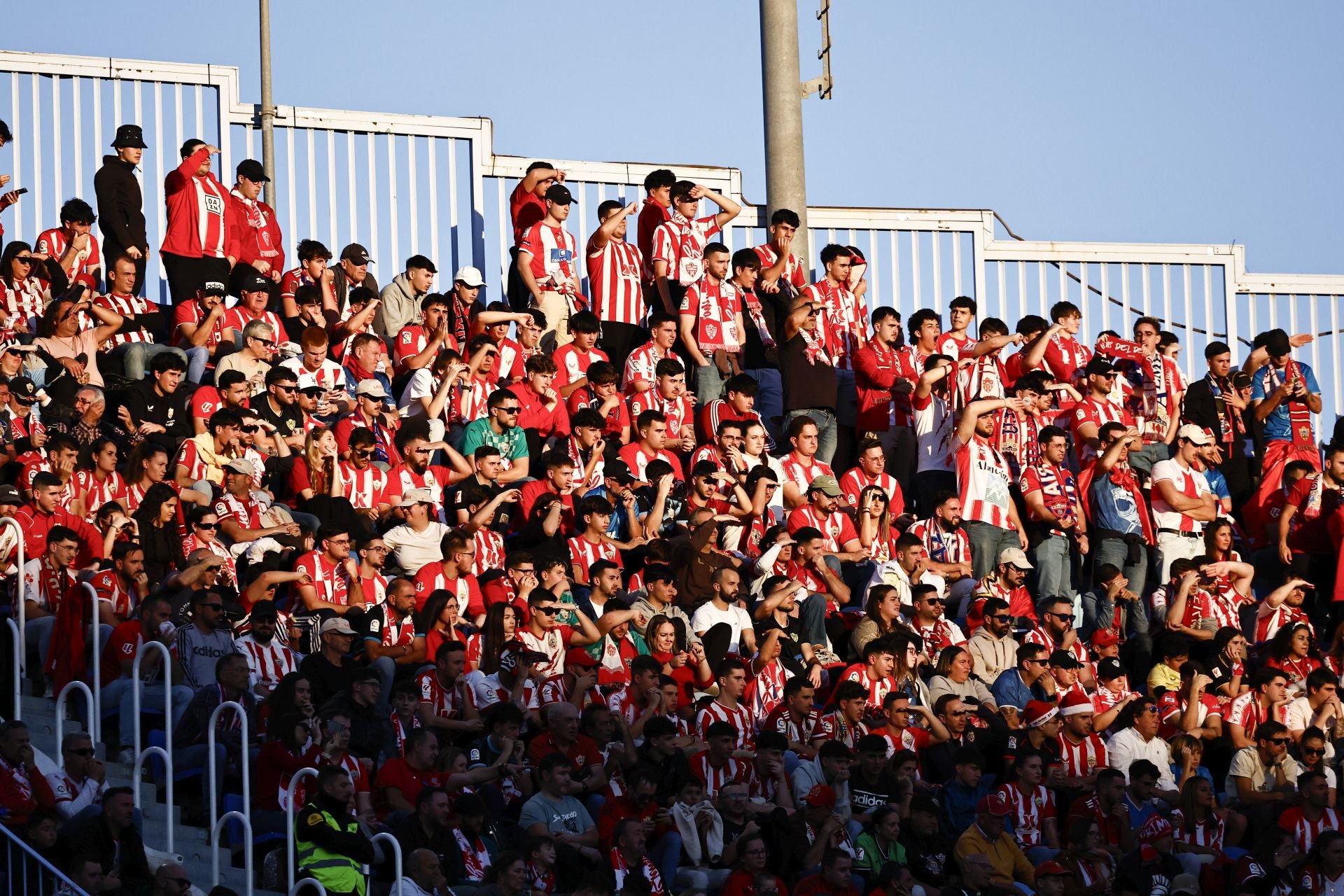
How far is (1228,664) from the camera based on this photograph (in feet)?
53.4

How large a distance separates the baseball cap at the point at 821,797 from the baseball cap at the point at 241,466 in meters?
4.30

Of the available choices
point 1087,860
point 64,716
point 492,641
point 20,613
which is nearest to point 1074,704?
point 1087,860

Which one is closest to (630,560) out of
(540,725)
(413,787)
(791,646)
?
(791,646)

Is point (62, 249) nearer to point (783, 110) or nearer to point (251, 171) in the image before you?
point (251, 171)

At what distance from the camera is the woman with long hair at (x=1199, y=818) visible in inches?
577

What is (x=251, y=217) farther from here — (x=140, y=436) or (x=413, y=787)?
(x=413, y=787)

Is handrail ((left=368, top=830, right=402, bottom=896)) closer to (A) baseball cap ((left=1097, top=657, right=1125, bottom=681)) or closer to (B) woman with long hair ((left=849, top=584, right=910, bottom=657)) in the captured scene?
(B) woman with long hair ((left=849, top=584, right=910, bottom=657))

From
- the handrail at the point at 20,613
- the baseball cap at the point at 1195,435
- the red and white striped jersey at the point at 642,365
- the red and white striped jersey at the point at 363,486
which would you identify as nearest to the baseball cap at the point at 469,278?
the red and white striped jersey at the point at 642,365

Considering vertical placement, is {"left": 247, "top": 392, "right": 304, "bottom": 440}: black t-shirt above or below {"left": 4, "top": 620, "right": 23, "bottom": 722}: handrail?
above

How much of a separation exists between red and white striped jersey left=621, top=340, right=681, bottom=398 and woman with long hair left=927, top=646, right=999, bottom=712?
12.1ft

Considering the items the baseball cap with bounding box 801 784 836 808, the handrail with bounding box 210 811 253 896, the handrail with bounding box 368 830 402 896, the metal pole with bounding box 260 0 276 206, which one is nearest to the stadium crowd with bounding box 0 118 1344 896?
the baseball cap with bounding box 801 784 836 808

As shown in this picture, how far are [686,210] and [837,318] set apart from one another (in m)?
1.59

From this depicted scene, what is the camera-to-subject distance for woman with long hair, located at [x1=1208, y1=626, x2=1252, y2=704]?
16078 millimetres

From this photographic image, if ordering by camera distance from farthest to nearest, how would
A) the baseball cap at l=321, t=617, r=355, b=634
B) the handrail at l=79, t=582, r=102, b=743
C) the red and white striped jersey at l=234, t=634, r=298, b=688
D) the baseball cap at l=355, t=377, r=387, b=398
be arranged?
the baseball cap at l=355, t=377, r=387, b=398 < the baseball cap at l=321, t=617, r=355, b=634 < the red and white striped jersey at l=234, t=634, r=298, b=688 < the handrail at l=79, t=582, r=102, b=743
